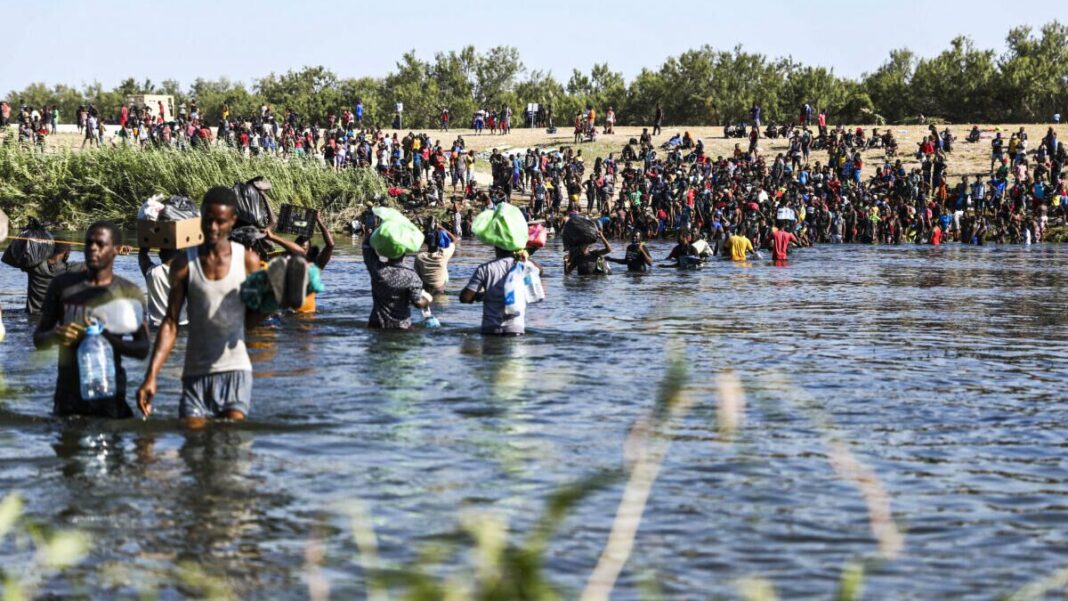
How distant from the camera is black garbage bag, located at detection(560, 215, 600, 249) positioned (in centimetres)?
2648

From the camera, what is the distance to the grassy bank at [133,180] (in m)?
49.2

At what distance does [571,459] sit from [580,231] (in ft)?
56.5

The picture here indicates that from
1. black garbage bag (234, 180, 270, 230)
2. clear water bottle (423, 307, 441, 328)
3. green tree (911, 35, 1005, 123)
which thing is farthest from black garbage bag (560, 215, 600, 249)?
green tree (911, 35, 1005, 123)

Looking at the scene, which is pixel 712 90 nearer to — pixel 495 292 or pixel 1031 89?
pixel 1031 89

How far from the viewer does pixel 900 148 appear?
205ft

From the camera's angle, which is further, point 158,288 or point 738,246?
point 738,246

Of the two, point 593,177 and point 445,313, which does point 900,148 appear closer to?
point 593,177

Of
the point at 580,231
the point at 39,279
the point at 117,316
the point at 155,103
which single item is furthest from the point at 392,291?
the point at 155,103

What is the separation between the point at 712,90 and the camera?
96062mm

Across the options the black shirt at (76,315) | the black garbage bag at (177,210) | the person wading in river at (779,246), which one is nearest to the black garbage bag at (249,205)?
the black garbage bag at (177,210)

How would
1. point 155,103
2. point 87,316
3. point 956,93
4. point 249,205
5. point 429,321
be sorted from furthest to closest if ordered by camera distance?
point 956,93
point 155,103
point 429,321
point 249,205
point 87,316

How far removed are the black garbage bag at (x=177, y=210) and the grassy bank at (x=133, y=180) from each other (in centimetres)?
3403

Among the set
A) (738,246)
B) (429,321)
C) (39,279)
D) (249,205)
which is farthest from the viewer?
(738,246)

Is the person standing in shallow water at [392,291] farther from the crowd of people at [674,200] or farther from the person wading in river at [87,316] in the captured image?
the person wading in river at [87,316]
